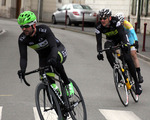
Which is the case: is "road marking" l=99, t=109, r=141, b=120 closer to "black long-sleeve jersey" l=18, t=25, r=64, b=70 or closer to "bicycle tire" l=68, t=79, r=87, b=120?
"bicycle tire" l=68, t=79, r=87, b=120

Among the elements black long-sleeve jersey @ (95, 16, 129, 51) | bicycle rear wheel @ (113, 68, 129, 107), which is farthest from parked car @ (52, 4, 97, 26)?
bicycle rear wheel @ (113, 68, 129, 107)

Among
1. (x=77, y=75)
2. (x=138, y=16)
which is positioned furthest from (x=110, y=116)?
(x=138, y=16)

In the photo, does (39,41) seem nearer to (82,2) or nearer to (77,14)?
(77,14)

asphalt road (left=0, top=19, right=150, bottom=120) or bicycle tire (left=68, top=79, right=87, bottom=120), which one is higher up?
bicycle tire (left=68, top=79, right=87, bottom=120)

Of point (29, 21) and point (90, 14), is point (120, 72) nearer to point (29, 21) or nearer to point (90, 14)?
point (29, 21)

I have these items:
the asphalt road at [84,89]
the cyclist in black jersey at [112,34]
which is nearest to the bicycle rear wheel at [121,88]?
the asphalt road at [84,89]

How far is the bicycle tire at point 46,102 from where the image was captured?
598cm

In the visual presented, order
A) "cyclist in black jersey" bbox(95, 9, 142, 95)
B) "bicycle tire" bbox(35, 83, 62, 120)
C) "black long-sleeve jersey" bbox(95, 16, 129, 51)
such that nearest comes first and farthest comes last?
1. "bicycle tire" bbox(35, 83, 62, 120)
2. "cyclist in black jersey" bbox(95, 9, 142, 95)
3. "black long-sleeve jersey" bbox(95, 16, 129, 51)

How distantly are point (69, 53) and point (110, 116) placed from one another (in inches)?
397

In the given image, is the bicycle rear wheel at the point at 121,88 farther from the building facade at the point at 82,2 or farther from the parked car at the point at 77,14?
the parked car at the point at 77,14

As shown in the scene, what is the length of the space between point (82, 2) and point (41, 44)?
35290mm

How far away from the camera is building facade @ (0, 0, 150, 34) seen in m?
30.4

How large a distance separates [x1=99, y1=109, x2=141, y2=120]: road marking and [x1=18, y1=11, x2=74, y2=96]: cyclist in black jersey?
4.88ft

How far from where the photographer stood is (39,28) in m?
6.32
